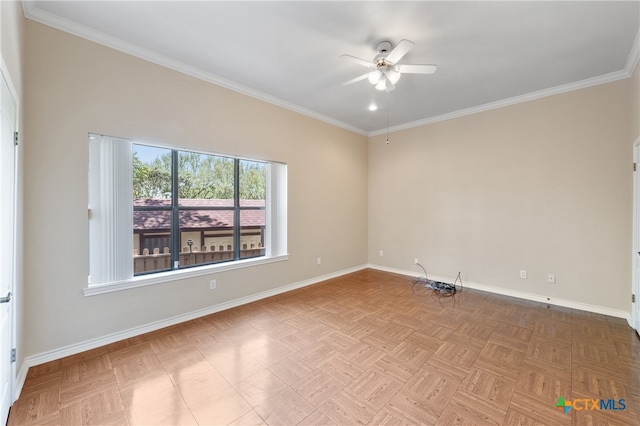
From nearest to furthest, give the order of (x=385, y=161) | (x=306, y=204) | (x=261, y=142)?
(x=261, y=142), (x=306, y=204), (x=385, y=161)

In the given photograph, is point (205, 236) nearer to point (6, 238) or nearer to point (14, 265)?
point (14, 265)

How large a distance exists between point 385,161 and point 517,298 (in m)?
3.23

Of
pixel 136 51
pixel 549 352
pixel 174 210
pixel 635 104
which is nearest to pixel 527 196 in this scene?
pixel 635 104

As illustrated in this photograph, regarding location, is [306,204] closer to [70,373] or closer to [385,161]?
[385,161]

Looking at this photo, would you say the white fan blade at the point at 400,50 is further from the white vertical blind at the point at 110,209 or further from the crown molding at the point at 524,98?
the white vertical blind at the point at 110,209

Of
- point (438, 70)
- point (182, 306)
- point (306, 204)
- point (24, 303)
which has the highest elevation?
point (438, 70)

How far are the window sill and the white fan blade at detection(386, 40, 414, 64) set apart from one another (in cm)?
297

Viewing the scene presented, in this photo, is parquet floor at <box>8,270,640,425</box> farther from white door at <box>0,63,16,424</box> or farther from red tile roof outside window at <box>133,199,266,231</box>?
red tile roof outside window at <box>133,199,266,231</box>

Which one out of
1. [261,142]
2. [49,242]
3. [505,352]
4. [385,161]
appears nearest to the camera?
[49,242]

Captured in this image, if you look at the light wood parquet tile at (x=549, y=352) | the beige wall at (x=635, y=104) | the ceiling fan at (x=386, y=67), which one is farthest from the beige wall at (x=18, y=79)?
the beige wall at (x=635, y=104)

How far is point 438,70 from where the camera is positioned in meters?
3.09

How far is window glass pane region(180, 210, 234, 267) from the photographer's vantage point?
329 centimetres

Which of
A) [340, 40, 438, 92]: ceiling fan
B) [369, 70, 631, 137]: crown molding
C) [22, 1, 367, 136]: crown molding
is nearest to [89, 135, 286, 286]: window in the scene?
[22, 1, 367, 136]: crown molding

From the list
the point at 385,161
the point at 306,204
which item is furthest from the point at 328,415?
the point at 385,161
